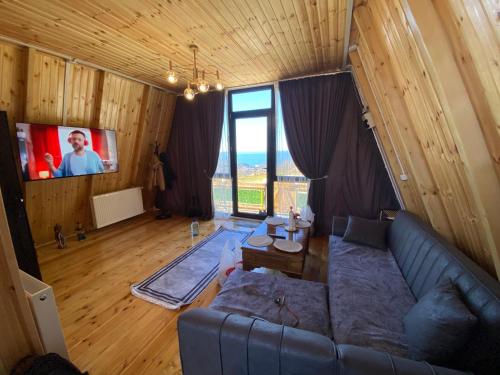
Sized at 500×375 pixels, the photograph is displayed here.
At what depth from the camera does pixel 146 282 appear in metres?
2.47

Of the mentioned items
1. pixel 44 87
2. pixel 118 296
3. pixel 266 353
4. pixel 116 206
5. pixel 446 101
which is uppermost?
pixel 44 87

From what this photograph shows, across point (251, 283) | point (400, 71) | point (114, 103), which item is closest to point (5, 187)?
point (114, 103)

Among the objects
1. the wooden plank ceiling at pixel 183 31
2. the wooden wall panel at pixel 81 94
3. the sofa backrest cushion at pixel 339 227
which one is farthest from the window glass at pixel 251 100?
the sofa backrest cushion at pixel 339 227

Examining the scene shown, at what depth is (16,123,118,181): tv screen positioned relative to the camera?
105 inches

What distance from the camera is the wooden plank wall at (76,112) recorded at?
2.45 meters

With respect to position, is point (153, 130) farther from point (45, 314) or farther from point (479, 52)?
point (479, 52)

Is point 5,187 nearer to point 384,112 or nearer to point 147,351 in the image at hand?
point 147,351

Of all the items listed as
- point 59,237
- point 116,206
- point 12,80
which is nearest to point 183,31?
point 12,80

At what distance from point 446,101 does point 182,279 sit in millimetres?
2731

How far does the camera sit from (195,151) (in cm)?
454

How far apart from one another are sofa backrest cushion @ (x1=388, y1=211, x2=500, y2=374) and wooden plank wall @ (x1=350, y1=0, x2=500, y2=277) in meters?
0.16

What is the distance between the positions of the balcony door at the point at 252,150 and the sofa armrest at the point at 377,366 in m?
3.34

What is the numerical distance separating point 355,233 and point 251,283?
1.43 metres

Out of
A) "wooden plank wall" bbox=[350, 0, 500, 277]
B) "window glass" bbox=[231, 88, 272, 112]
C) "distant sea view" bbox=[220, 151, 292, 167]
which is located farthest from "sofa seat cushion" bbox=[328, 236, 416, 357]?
"window glass" bbox=[231, 88, 272, 112]
